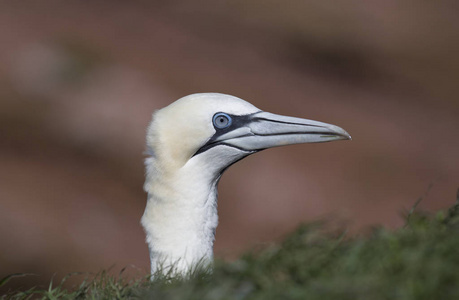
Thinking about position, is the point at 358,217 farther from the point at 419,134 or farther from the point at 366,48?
the point at 366,48

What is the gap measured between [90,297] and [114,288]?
0.75ft

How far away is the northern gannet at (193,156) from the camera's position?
5543 mm

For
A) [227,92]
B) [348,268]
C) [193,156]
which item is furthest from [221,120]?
[227,92]

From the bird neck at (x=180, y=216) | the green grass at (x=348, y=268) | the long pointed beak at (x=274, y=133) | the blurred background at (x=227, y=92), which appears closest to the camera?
the green grass at (x=348, y=268)

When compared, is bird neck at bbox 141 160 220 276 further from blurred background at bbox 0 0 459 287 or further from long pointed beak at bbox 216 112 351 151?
blurred background at bbox 0 0 459 287

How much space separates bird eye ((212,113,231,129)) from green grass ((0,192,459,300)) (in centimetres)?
241

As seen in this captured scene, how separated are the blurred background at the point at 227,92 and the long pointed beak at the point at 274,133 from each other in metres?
13.0

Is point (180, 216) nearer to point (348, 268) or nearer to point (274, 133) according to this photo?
point (274, 133)

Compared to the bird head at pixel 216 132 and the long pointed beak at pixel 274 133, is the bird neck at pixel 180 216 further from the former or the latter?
the long pointed beak at pixel 274 133

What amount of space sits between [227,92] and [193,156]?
626 inches

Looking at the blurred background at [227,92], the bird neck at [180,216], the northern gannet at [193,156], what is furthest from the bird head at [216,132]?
the blurred background at [227,92]

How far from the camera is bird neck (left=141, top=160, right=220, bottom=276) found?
549cm

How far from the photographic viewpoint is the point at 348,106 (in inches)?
911

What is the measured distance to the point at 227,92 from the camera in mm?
21547
